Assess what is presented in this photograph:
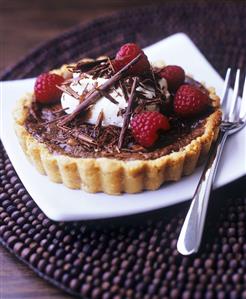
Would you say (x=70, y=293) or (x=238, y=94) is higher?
(x=238, y=94)

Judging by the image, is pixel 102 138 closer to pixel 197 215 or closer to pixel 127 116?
pixel 127 116

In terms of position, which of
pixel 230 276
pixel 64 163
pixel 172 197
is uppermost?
pixel 64 163

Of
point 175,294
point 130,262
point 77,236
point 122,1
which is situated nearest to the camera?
point 175,294

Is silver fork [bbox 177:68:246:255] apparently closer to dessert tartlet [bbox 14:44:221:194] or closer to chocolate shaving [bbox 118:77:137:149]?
dessert tartlet [bbox 14:44:221:194]

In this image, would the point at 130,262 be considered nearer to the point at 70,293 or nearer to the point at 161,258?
the point at 161,258

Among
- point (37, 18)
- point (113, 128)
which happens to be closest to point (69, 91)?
point (113, 128)

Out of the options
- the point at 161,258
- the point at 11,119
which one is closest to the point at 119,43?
the point at 11,119
